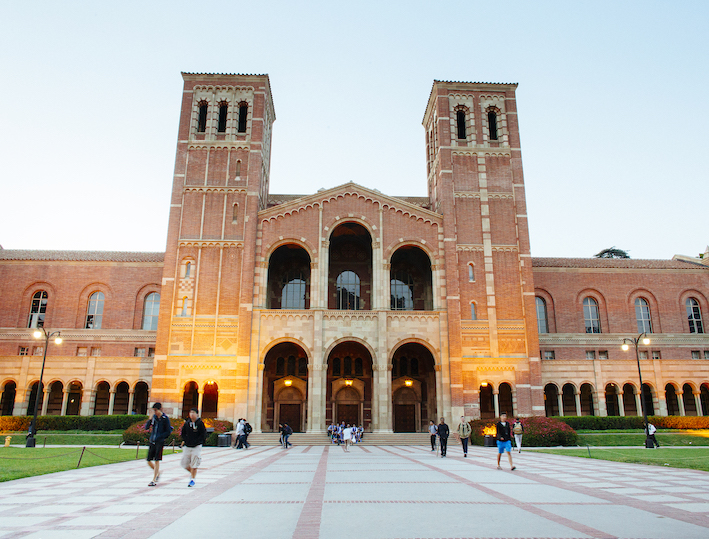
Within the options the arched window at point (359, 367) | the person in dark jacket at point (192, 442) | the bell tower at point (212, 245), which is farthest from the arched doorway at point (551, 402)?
the person in dark jacket at point (192, 442)

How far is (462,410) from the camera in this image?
1358 inches

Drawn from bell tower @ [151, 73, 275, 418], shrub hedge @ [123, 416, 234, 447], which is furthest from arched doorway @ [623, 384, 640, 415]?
shrub hedge @ [123, 416, 234, 447]

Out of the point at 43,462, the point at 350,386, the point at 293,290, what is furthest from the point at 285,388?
the point at 43,462

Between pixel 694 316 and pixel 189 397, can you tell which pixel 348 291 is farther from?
pixel 694 316

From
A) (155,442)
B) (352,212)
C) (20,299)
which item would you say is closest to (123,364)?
(20,299)

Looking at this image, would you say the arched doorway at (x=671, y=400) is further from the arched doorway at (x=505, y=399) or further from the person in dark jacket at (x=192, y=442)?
the person in dark jacket at (x=192, y=442)

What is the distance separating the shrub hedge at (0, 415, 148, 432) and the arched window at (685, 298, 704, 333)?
44.2m

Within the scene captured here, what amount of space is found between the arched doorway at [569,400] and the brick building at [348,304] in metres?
0.13

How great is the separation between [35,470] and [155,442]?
527 cm

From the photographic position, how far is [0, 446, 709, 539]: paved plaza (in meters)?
7.15

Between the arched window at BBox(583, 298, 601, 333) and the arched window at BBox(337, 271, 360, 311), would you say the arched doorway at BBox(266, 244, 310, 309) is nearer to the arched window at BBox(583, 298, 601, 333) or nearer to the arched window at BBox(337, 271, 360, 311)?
the arched window at BBox(337, 271, 360, 311)

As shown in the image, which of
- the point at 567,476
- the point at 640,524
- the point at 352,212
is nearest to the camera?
the point at 640,524

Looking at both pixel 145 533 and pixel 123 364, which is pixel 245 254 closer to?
pixel 123 364

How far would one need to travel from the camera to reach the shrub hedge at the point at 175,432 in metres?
26.6
